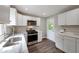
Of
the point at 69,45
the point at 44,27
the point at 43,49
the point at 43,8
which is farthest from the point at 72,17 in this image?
the point at 44,27

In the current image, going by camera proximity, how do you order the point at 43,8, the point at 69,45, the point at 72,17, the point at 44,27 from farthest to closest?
the point at 44,27 → the point at 43,8 → the point at 72,17 → the point at 69,45

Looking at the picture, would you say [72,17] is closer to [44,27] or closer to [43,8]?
[43,8]

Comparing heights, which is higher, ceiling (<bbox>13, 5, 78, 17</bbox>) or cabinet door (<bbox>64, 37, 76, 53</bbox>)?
ceiling (<bbox>13, 5, 78, 17</bbox>)

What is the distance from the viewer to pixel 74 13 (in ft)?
10.6

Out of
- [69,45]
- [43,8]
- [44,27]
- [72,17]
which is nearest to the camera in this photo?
[69,45]

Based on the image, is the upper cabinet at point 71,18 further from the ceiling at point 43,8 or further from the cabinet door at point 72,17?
the ceiling at point 43,8

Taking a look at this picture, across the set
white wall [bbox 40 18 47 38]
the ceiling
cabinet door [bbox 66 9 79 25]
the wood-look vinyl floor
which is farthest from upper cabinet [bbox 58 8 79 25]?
white wall [bbox 40 18 47 38]

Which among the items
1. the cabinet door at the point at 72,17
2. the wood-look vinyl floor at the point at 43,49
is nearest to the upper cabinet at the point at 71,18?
the cabinet door at the point at 72,17

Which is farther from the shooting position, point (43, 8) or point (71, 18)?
point (43, 8)

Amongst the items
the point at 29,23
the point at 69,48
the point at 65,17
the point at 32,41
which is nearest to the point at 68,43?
the point at 69,48

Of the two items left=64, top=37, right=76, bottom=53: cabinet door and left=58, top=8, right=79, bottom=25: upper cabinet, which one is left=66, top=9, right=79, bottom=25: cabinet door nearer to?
left=58, top=8, right=79, bottom=25: upper cabinet

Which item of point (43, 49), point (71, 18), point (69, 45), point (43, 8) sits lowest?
point (43, 49)
